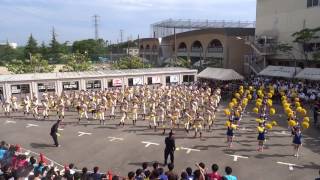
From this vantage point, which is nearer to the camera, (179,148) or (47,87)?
(179,148)

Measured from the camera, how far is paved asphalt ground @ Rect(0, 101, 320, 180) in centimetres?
1530

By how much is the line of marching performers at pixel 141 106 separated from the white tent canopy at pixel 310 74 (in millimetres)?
9762

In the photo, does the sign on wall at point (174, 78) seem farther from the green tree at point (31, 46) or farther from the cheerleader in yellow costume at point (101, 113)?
the green tree at point (31, 46)

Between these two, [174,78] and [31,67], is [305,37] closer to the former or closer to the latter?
[174,78]

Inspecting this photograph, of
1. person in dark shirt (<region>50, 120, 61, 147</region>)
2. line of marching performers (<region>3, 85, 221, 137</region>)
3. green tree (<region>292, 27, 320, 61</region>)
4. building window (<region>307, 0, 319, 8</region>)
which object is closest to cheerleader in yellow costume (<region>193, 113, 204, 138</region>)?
line of marching performers (<region>3, 85, 221, 137</region>)

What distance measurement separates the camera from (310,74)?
32688 mm

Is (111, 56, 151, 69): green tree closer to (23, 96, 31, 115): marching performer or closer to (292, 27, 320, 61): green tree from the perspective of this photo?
(292, 27, 320, 61): green tree

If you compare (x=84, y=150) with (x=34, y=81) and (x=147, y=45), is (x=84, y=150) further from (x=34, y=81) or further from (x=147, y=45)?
(x=147, y=45)

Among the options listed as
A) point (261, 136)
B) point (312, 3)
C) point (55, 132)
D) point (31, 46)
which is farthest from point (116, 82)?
point (31, 46)

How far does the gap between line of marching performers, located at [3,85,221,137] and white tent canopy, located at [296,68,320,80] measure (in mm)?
9762

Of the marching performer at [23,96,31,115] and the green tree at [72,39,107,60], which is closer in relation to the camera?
the marching performer at [23,96,31,115]

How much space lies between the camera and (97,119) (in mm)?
24906

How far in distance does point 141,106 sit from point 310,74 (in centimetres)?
1590

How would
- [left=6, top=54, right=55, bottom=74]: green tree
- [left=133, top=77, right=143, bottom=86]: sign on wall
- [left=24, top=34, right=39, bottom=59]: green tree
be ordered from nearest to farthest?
1. [left=133, top=77, right=143, bottom=86]: sign on wall
2. [left=6, top=54, right=55, bottom=74]: green tree
3. [left=24, top=34, right=39, bottom=59]: green tree
